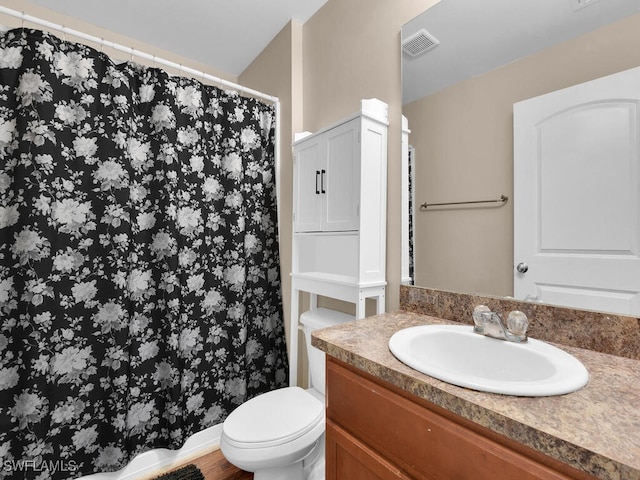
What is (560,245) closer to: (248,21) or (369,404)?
(369,404)

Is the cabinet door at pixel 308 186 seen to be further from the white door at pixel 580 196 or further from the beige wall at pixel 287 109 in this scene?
the white door at pixel 580 196

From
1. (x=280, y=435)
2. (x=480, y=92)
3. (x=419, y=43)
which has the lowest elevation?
(x=280, y=435)

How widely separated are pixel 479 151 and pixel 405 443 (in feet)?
3.21

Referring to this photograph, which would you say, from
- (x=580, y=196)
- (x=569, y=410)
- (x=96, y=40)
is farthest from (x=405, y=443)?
(x=96, y=40)

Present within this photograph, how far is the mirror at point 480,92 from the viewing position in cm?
88

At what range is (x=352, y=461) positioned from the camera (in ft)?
2.71

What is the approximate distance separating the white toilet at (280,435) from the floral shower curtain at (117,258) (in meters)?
0.54

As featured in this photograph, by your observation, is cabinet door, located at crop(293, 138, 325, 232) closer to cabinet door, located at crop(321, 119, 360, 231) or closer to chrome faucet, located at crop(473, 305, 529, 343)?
cabinet door, located at crop(321, 119, 360, 231)

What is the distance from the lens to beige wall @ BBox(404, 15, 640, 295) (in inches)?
34.4

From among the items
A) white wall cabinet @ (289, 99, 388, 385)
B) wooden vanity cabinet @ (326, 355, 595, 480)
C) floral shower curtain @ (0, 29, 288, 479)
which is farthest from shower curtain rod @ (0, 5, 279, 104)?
wooden vanity cabinet @ (326, 355, 595, 480)

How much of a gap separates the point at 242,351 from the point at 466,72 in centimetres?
185

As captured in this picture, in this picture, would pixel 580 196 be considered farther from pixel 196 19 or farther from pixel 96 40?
pixel 196 19

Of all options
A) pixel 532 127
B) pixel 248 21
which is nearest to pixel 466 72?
pixel 532 127

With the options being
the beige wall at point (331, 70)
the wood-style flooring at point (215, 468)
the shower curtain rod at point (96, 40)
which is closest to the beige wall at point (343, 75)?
the beige wall at point (331, 70)
